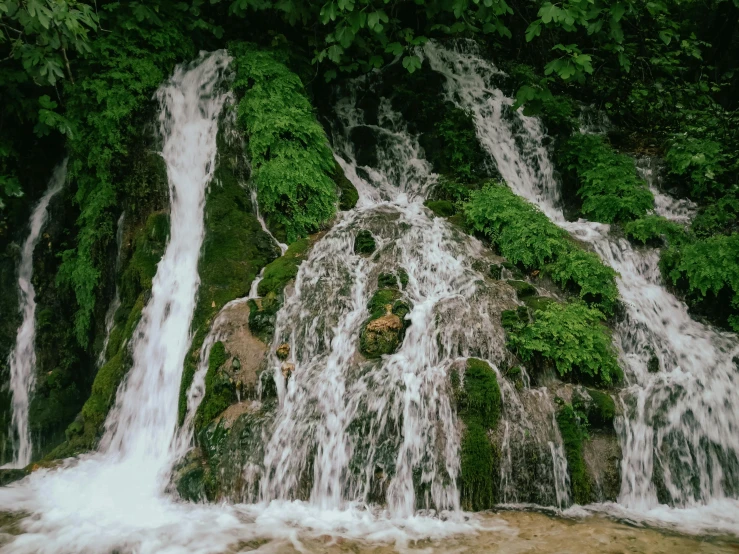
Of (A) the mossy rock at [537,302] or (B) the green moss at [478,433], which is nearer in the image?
(B) the green moss at [478,433]

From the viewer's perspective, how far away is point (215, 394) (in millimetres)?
5871

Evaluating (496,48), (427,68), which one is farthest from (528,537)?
(496,48)

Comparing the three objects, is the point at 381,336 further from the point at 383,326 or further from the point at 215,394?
the point at 215,394

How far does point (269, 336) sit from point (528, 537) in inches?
140

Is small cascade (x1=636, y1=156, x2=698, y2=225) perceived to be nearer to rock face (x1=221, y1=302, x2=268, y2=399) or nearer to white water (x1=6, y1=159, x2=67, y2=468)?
rock face (x1=221, y1=302, x2=268, y2=399)

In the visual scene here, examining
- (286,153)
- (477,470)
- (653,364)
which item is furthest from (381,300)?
(653,364)

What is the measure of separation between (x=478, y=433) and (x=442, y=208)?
426cm

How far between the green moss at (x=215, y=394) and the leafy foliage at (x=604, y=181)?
20.6 feet

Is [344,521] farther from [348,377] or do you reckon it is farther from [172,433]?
[172,433]

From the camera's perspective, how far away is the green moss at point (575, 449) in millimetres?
4898

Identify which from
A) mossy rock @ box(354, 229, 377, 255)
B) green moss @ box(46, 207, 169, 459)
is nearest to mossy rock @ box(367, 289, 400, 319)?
mossy rock @ box(354, 229, 377, 255)

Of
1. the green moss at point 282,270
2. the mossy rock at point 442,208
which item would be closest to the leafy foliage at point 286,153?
the green moss at point 282,270

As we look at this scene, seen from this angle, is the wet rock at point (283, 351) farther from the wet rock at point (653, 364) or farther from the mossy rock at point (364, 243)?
the wet rock at point (653, 364)

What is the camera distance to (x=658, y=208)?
873 centimetres
